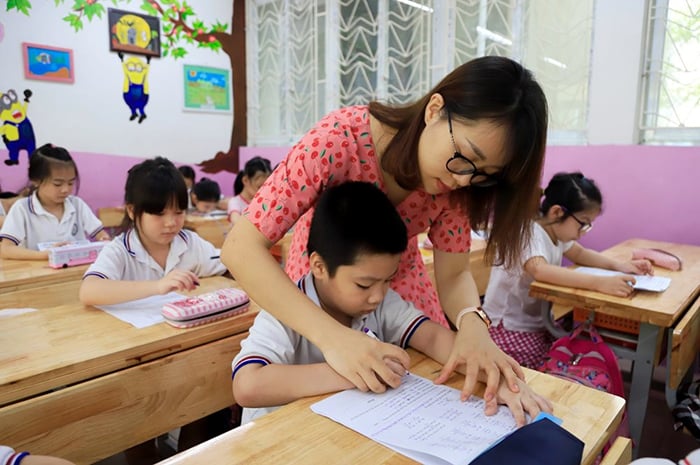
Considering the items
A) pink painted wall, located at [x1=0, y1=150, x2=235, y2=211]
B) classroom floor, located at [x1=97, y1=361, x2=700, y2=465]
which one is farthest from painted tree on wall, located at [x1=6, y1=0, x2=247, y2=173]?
classroom floor, located at [x1=97, y1=361, x2=700, y2=465]

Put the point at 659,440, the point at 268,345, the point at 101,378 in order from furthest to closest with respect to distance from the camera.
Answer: the point at 659,440 → the point at 101,378 → the point at 268,345

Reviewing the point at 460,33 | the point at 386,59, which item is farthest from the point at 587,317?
the point at 386,59

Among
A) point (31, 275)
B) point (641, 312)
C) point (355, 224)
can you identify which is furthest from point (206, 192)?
Answer: point (355, 224)

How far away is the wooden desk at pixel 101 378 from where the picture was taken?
41.0 inches

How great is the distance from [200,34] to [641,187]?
13.2ft

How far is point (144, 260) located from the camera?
177cm

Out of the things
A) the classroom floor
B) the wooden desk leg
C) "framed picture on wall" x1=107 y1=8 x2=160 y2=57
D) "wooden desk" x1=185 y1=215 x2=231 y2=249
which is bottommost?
the classroom floor

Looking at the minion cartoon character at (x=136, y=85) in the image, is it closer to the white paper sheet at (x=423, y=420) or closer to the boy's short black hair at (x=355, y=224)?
the boy's short black hair at (x=355, y=224)

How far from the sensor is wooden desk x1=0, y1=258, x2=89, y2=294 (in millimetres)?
1920

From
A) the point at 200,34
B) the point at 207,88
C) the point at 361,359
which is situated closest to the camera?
the point at 361,359

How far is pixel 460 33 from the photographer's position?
350 cm

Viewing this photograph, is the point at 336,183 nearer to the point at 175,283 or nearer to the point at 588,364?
the point at 175,283

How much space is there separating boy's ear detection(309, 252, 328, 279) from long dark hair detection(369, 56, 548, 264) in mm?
222

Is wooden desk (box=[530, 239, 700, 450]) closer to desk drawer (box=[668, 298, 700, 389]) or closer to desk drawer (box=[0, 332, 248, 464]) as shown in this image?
desk drawer (box=[668, 298, 700, 389])
